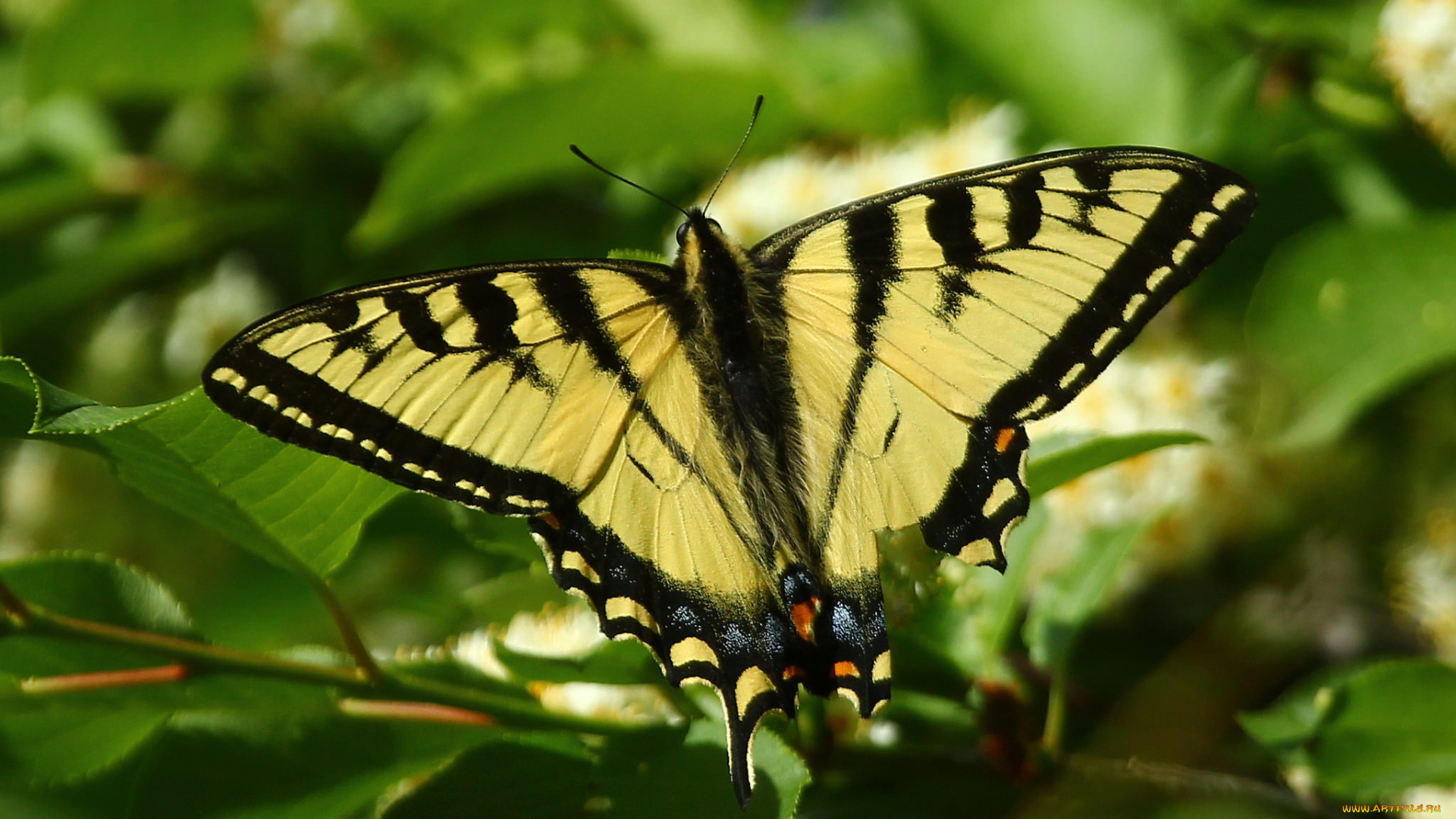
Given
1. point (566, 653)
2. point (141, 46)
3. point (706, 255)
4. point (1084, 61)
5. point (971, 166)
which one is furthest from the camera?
point (141, 46)

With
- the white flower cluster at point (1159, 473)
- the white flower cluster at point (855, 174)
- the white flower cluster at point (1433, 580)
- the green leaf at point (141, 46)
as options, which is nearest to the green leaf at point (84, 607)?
the white flower cluster at point (855, 174)

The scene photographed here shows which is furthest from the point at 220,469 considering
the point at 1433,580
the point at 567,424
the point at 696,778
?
the point at 1433,580

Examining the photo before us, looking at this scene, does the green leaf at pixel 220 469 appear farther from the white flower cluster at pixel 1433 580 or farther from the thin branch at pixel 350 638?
the white flower cluster at pixel 1433 580

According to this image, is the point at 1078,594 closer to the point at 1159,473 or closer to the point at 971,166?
the point at 1159,473

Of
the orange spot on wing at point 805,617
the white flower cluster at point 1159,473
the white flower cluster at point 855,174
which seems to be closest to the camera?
the orange spot on wing at point 805,617

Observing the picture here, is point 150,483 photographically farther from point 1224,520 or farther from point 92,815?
point 1224,520

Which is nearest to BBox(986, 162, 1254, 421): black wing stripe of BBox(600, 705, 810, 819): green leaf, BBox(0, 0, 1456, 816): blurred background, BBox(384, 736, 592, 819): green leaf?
BBox(0, 0, 1456, 816): blurred background
